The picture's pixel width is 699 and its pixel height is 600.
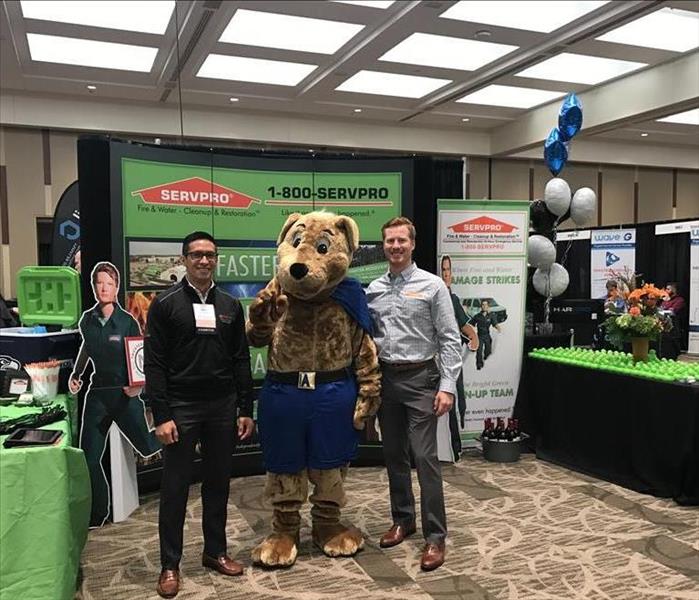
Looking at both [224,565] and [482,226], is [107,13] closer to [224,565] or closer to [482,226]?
[482,226]

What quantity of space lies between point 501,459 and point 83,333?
297 centimetres

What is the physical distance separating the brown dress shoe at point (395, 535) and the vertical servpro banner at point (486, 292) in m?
1.65

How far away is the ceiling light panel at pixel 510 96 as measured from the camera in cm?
885

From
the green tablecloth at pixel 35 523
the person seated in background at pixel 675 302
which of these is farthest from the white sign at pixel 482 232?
the person seated in background at pixel 675 302

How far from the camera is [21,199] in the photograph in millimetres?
9578

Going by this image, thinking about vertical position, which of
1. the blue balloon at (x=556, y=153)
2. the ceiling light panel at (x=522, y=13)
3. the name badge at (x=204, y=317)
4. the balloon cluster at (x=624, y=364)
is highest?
the ceiling light panel at (x=522, y=13)

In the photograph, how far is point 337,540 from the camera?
3.10 m

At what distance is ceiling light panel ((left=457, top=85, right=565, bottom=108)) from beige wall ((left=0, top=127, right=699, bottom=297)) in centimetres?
214

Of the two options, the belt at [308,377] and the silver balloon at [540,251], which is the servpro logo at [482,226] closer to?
the silver balloon at [540,251]

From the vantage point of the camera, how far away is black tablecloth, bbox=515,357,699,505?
3.76 m

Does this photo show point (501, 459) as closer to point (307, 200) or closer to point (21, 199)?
point (307, 200)

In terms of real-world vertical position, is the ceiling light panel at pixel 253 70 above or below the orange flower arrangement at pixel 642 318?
above

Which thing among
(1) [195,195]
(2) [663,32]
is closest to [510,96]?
(2) [663,32]

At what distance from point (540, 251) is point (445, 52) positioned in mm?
3170
